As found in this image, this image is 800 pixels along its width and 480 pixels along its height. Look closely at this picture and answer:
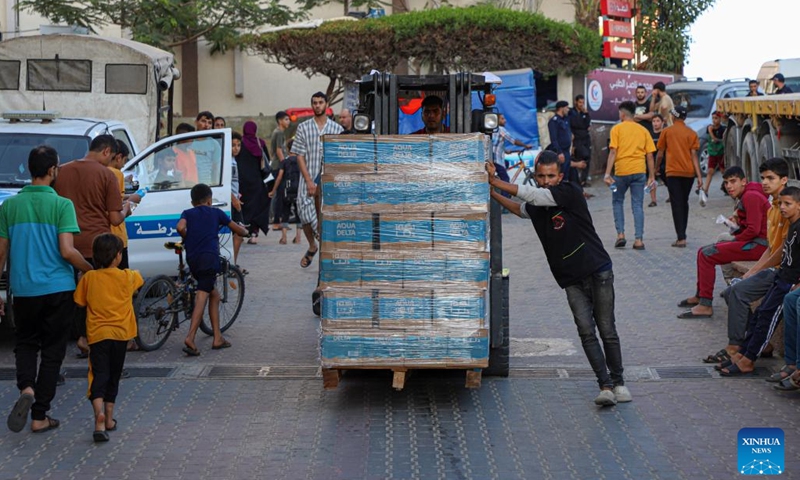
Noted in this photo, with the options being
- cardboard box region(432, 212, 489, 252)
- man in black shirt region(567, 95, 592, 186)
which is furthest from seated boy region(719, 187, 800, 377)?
man in black shirt region(567, 95, 592, 186)

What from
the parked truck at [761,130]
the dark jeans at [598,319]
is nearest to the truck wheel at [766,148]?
the parked truck at [761,130]

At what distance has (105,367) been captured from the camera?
24.5 ft

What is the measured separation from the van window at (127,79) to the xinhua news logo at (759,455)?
501 inches

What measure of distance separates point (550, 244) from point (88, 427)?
333cm

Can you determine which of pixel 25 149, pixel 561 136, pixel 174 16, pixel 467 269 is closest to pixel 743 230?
pixel 467 269

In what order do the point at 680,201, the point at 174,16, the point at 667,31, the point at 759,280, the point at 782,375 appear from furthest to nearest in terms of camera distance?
the point at 667,31 → the point at 174,16 → the point at 680,201 → the point at 759,280 → the point at 782,375

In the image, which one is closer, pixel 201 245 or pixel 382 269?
pixel 382 269

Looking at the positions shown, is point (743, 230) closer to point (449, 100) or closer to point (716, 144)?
point (449, 100)

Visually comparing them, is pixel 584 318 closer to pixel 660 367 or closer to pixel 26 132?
pixel 660 367

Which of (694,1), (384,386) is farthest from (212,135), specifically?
(694,1)

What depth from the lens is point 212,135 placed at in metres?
12.3

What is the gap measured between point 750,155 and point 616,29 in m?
16.4

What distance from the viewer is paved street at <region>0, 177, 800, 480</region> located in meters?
6.89

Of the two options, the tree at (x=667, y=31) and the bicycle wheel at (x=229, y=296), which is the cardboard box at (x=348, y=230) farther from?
the tree at (x=667, y=31)
